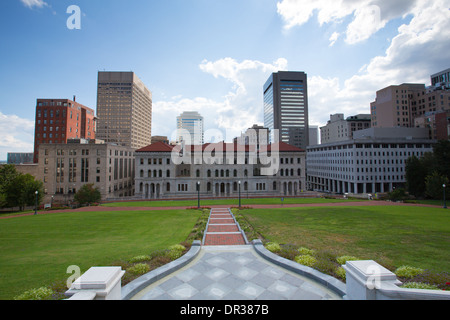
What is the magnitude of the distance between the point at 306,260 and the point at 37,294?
11.7 meters

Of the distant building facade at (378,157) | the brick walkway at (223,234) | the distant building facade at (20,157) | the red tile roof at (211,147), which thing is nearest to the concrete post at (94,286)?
the brick walkway at (223,234)

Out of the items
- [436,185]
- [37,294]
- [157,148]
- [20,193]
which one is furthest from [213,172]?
[37,294]

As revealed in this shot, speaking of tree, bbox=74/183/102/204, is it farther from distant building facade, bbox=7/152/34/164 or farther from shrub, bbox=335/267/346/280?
distant building facade, bbox=7/152/34/164

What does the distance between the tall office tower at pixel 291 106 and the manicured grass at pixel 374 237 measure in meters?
120

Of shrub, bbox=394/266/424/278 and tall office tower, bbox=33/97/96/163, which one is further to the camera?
tall office tower, bbox=33/97/96/163

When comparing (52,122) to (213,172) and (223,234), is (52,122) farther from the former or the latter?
(223,234)

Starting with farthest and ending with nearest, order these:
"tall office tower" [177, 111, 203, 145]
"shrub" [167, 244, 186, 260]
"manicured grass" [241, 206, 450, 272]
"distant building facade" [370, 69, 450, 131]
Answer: "tall office tower" [177, 111, 203, 145] → "distant building facade" [370, 69, 450, 131] → "manicured grass" [241, 206, 450, 272] → "shrub" [167, 244, 186, 260]

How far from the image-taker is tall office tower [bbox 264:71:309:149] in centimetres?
13925

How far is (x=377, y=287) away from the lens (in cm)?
620

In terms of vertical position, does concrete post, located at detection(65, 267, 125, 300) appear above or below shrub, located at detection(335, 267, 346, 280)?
above

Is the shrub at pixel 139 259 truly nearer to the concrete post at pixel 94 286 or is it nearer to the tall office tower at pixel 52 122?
the concrete post at pixel 94 286

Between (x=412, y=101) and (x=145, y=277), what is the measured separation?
12635 cm

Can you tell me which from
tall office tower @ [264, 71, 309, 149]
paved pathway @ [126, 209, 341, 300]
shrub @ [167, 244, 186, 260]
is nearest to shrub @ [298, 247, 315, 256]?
paved pathway @ [126, 209, 341, 300]

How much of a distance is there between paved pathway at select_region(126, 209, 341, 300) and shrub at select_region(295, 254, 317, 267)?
3.62 ft
